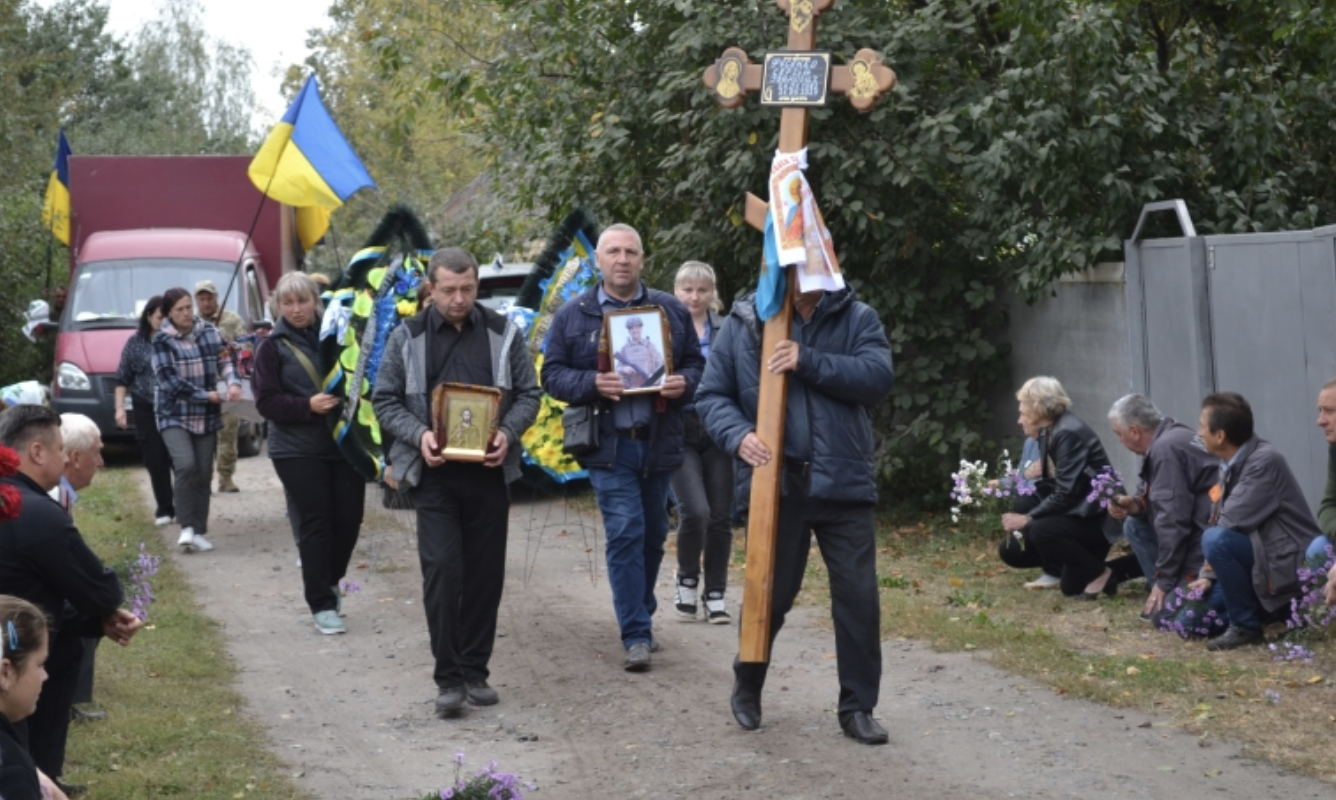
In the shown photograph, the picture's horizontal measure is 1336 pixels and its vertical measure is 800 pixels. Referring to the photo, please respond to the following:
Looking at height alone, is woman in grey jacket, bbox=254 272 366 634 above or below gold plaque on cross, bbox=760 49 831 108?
below

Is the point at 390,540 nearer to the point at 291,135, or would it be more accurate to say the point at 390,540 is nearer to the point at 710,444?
the point at 291,135

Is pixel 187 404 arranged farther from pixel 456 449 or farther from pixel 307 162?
pixel 456 449

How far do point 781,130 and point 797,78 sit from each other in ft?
0.73

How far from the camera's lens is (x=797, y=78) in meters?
7.05

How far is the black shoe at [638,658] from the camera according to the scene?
26.8 ft

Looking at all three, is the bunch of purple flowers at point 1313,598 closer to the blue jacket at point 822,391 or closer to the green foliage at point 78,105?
the blue jacket at point 822,391

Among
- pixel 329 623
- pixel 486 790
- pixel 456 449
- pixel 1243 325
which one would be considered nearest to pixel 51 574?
pixel 486 790

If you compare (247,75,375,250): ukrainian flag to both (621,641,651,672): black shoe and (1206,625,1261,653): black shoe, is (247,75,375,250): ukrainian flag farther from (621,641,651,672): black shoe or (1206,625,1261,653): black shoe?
(1206,625,1261,653): black shoe

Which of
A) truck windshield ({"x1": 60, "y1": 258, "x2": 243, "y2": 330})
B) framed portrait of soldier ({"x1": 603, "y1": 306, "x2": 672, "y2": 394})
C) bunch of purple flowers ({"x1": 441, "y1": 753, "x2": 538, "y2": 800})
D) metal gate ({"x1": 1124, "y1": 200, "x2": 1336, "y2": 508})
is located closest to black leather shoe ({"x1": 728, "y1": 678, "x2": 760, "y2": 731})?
framed portrait of soldier ({"x1": 603, "y1": 306, "x2": 672, "y2": 394})

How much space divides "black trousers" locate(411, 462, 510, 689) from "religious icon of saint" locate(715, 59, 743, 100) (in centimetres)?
192

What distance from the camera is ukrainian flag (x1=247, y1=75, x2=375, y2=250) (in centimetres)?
1335

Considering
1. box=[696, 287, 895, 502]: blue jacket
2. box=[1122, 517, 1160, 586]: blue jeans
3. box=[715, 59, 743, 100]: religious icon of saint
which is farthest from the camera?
box=[1122, 517, 1160, 586]: blue jeans

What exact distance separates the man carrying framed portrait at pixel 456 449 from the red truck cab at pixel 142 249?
1133 cm

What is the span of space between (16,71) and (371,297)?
17.7 meters
